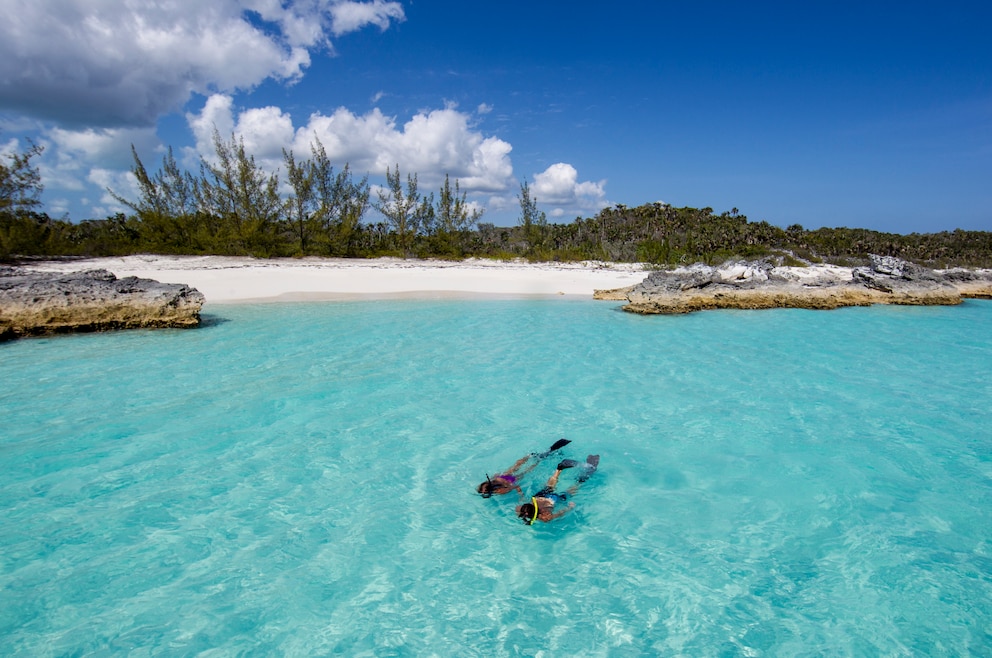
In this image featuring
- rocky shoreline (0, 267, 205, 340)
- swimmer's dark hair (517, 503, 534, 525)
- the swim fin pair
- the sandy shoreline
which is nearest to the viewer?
swimmer's dark hair (517, 503, 534, 525)

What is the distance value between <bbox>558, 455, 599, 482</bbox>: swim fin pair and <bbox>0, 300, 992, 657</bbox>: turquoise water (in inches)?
3.9

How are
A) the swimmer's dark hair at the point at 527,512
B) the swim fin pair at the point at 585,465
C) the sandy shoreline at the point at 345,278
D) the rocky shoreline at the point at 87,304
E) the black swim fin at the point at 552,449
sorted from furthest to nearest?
the sandy shoreline at the point at 345,278
the rocky shoreline at the point at 87,304
the black swim fin at the point at 552,449
the swim fin pair at the point at 585,465
the swimmer's dark hair at the point at 527,512

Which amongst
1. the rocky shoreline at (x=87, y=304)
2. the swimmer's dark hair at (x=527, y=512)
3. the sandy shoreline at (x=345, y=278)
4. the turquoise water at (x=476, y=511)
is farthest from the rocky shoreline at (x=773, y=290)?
the rocky shoreline at (x=87, y=304)

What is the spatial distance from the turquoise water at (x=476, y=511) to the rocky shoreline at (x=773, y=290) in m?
6.87

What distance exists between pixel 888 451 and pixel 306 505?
608 cm

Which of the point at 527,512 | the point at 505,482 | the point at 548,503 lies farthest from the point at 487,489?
the point at 548,503

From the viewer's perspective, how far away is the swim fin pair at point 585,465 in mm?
4492

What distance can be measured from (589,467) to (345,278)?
18.3m

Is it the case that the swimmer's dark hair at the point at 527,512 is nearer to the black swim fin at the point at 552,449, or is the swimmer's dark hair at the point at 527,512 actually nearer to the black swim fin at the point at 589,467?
the black swim fin at the point at 589,467

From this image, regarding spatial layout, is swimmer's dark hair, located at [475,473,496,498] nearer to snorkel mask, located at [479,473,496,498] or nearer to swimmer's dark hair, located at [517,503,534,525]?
snorkel mask, located at [479,473,496,498]

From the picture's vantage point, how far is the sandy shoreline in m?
17.4

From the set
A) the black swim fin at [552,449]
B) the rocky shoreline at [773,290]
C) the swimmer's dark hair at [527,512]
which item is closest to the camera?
the swimmer's dark hair at [527,512]

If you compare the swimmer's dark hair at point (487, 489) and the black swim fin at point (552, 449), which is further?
the black swim fin at point (552, 449)

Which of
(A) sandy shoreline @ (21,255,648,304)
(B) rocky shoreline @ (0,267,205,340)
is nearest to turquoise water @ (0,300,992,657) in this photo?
(B) rocky shoreline @ (0,267,205,340)
